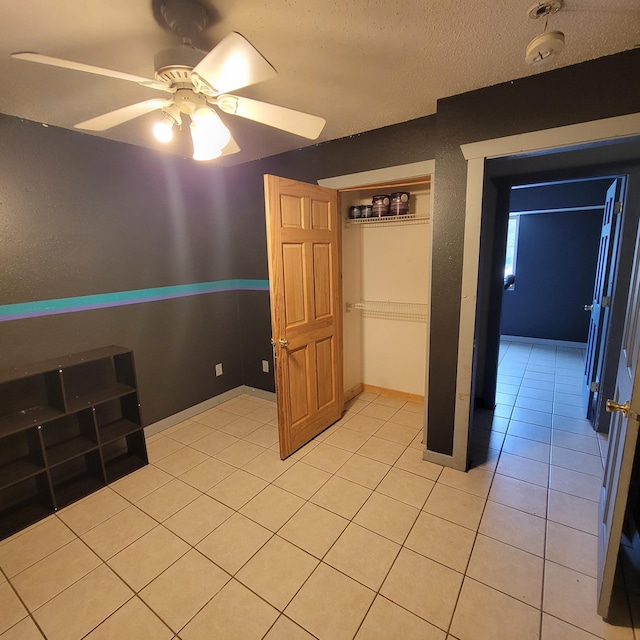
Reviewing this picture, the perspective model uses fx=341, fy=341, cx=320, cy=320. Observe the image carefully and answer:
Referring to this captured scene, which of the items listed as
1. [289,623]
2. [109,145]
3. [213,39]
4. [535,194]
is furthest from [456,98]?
[535,194]

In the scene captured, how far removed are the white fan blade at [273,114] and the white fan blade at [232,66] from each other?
0.24 metres

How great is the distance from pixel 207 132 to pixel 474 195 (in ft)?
5.07

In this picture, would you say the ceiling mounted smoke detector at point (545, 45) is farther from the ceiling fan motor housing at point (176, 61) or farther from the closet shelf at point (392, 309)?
the closet shelf at point (392, 309)

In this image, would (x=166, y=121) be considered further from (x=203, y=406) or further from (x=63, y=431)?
(x=203, y=406)

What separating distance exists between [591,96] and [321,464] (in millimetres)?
2689

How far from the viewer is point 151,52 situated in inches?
60.5

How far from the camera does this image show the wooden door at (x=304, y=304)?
236cm

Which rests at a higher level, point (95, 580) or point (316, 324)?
point (316, 324)

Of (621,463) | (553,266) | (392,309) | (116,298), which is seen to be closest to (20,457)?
(116,298)

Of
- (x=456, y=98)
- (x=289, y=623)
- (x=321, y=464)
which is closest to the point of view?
(x=289, y=623)

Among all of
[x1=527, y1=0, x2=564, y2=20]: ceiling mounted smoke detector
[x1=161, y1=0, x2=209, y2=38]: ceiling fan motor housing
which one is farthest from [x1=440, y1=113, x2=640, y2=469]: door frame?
[x1=161, y1=0, x2=209, y2=38]: ceiling fan motor housing

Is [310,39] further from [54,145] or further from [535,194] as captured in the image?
[535,194]

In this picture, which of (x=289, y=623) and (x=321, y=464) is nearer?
(x=289, y=623)

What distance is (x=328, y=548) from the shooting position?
179 cm
